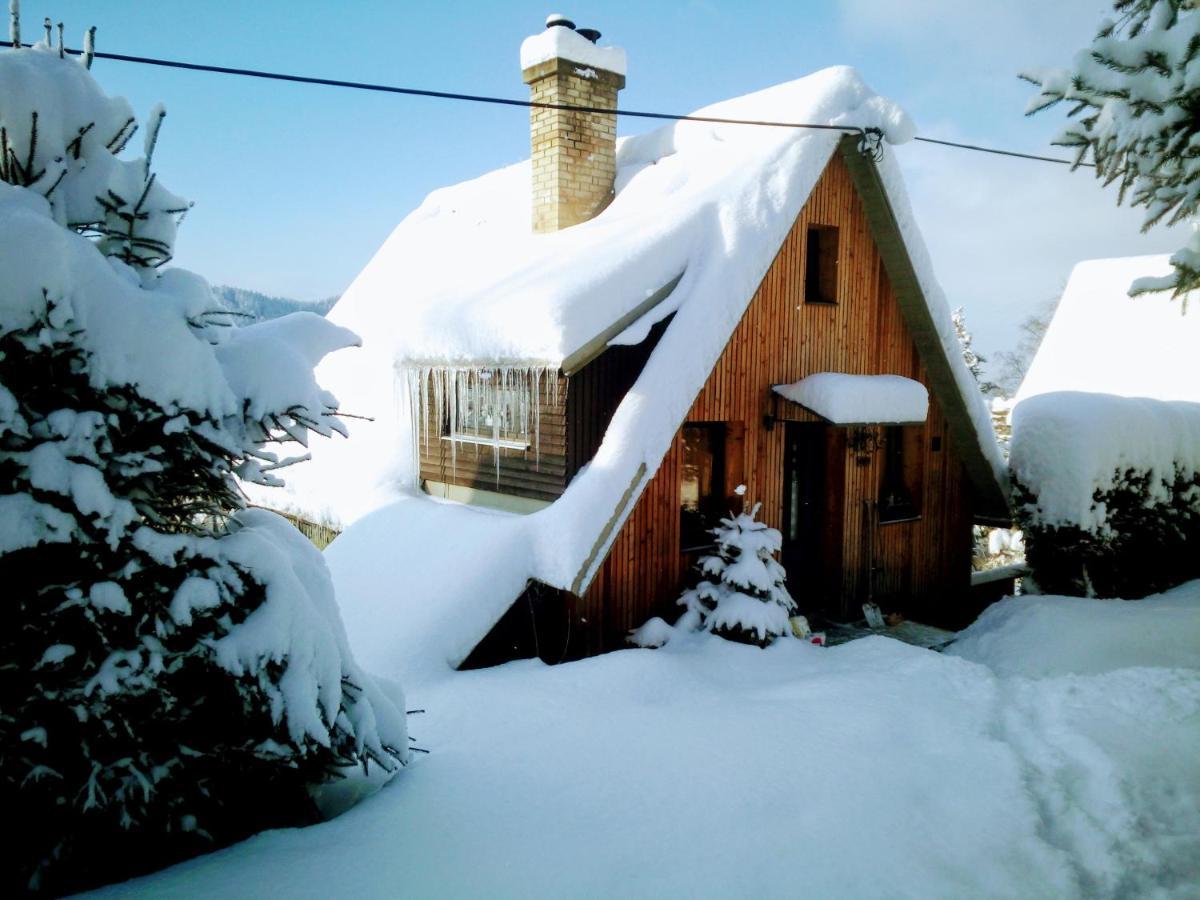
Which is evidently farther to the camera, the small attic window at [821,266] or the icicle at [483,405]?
the small attic window at [821,266]

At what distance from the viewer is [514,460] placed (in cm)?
925

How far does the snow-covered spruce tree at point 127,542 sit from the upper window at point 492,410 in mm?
5175

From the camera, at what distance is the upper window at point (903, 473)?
1091 cm

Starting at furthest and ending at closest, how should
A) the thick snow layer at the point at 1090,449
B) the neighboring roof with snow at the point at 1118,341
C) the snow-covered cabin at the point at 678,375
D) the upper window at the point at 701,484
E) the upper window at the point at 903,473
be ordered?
the neighboring roof with snow at the point at 1118,341, the upper window at the point at 903,473, the thick snow layer at the point at 1090,449, the upper window at the point at 701,484, the snow-covered cabin at the point at 678,375

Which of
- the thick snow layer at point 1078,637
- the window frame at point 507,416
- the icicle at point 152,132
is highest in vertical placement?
the icicle at point 152,132

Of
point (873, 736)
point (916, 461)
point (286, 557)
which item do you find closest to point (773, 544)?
point (873, 736)

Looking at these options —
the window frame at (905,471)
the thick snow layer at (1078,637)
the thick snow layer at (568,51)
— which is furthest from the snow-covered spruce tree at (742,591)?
the thick snow layer at (568,51)

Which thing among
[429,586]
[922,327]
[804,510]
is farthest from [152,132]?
[922,327]

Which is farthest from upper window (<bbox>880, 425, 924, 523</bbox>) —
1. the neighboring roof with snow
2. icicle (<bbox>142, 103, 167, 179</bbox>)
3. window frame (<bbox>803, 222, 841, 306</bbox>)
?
the neighboring roof with snow

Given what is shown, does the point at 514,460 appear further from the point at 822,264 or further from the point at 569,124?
the point at 569,124

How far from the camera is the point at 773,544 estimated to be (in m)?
7.96

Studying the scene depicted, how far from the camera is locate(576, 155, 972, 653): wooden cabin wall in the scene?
824 centimetres

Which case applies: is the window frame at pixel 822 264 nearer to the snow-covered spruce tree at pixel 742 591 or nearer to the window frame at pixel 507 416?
the snow-covered spruce tree at pixel 742 591

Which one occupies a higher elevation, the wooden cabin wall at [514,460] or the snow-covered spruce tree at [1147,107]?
the snow-covered spruce tree at [1147,107]
